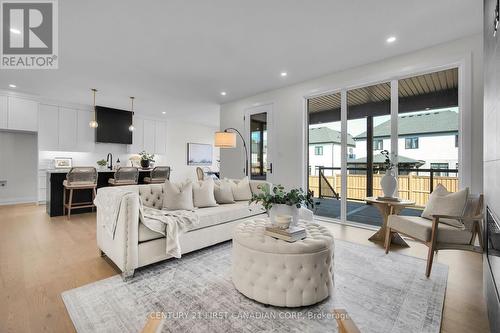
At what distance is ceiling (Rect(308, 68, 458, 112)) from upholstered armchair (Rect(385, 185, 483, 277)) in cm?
178

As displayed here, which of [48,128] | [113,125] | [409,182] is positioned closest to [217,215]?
[409,182]

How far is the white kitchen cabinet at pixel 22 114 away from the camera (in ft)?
17.5

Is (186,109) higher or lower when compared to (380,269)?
higher

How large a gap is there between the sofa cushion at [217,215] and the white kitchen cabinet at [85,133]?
5214 millimetres

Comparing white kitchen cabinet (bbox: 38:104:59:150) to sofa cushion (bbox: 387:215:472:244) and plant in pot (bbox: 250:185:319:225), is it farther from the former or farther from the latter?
sofa cushion (bbox: 387:215:472:244)

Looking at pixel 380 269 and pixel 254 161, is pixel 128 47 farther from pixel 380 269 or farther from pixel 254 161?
pixel 380 269

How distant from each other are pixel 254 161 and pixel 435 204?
3680mm

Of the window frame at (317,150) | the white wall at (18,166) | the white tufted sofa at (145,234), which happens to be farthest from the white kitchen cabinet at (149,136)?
the window frame at (317,150)

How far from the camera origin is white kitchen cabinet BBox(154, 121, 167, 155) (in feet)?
25.8

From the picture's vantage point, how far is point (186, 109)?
7.03m

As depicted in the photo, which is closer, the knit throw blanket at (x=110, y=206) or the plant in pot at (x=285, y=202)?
the plant in pot at (x=285, y=202)

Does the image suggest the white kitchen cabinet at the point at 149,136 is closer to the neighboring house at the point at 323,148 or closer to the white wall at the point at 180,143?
the white wall at the point at 180,143

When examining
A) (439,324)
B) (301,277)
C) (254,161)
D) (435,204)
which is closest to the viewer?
(439,324)

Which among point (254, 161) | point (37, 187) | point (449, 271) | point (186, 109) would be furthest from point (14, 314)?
point (186, 109)
